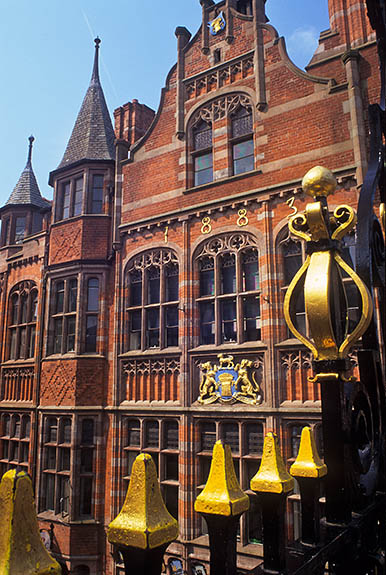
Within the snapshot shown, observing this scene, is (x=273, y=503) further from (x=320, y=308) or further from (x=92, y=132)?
(x=92, y=132)

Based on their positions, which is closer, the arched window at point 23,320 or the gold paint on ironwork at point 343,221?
the gold paint on ironwork at point 343,221

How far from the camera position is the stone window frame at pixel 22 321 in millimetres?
14930

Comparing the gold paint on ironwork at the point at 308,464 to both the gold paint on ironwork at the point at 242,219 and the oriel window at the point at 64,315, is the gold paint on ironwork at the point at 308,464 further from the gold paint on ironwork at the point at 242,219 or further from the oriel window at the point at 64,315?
the oriel window at the point at 64,315

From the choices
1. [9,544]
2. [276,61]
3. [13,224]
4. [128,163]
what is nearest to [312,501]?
[9,544]

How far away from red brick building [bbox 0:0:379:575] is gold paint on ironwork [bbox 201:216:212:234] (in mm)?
30

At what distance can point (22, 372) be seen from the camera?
1477 centimetres

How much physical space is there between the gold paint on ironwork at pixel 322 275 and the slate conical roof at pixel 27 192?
17535mm

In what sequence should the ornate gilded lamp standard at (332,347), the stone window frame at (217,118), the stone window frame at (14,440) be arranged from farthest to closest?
the stone window frame at (14,440) < the stone window frame at (217,118) < the ornate gilded lamp standard at (332,347)

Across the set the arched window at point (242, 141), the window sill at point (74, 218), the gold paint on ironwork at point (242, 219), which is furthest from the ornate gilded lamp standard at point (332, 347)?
the window sill at point (74, 218)

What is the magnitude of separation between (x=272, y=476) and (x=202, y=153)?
11567 mm

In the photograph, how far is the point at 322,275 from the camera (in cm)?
153

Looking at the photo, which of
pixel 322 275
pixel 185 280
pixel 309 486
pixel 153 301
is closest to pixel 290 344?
pixel 185 280

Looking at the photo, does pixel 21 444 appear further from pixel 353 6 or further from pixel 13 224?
pixel 353 6

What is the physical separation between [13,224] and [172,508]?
1229cm
